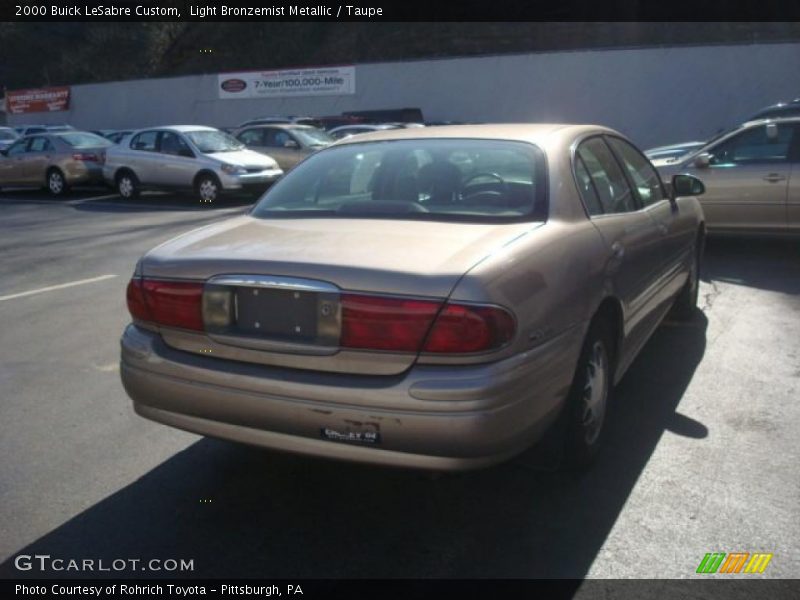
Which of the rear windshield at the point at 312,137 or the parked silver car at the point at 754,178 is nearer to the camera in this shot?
the parked silver car at the point at 754,178

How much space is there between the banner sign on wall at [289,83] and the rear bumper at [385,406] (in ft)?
97.7

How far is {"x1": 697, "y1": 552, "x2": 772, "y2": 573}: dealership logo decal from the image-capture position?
2.87m

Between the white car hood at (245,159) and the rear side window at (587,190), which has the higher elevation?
the rear side window at (587,190)

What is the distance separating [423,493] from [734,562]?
125 cm

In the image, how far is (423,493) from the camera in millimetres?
3482

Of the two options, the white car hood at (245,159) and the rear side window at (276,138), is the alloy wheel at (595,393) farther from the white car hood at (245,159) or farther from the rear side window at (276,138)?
the rear side window at (276,138)

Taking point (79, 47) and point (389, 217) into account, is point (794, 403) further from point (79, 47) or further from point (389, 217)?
point (79, 47)

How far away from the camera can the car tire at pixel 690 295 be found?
229 inches

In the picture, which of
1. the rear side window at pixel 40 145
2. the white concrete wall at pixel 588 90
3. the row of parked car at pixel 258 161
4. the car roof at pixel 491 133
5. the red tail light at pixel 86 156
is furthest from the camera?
the white concrete wall at pixel 588 90

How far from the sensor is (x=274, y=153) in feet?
59.2

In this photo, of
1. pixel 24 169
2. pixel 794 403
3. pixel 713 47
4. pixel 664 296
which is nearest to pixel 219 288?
pixel 664 296

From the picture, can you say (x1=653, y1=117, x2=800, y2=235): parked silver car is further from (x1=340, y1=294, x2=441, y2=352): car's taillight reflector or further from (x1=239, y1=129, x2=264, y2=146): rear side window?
(x1=239, y1=129, x2=264, y2=146): rear side window
